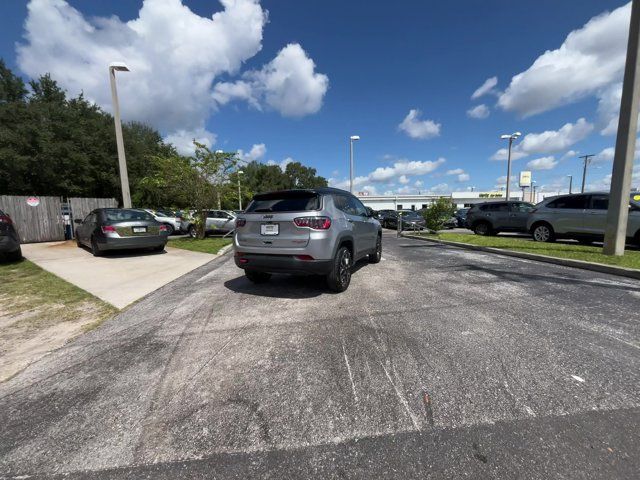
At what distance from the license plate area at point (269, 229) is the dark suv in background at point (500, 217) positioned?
1355cm

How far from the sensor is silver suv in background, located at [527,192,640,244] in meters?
9.43

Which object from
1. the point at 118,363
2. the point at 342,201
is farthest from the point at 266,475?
the point at 342,201

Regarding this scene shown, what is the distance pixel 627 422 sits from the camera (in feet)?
6.47

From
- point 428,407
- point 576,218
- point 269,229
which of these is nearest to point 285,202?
point 269,229

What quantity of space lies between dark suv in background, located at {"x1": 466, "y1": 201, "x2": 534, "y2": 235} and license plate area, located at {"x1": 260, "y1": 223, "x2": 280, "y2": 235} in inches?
533

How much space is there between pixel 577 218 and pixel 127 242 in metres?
14.7

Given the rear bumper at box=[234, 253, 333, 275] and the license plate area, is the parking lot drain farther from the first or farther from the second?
the license plate area

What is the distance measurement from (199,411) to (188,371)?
0.60 meters

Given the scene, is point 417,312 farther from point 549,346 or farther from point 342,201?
point 342,201

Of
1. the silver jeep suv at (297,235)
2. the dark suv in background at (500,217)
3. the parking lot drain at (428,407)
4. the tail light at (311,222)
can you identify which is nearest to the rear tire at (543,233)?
the dark suv in background at (500,217)

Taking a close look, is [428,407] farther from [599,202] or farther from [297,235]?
[599,202]

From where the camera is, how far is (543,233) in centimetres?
1125

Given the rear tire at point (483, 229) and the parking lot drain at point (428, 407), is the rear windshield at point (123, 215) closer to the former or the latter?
the parking lot drain at point (428, 407)

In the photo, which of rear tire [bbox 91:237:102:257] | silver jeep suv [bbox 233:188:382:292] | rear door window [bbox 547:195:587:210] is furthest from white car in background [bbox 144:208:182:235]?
rear door window [bbox 547:195:587:210]
